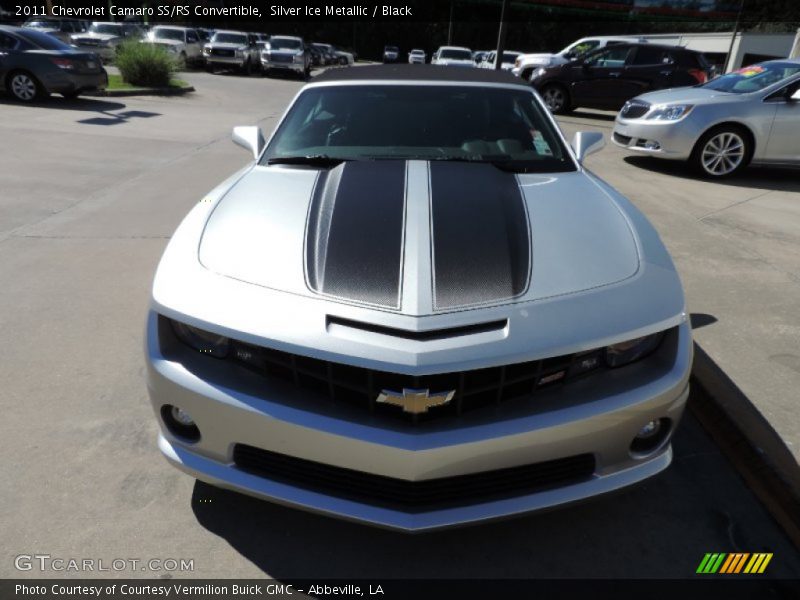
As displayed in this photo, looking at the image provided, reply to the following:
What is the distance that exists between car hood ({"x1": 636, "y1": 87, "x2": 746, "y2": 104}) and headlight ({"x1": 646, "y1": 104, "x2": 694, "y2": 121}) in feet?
0.28

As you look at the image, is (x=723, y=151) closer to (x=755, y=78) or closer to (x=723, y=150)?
(x=723, y=150)

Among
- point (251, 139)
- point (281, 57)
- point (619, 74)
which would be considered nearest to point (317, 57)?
point (281, 57)

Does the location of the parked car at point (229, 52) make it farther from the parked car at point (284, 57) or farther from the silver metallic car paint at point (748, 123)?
the silver metallic car paint at point (748, 123)

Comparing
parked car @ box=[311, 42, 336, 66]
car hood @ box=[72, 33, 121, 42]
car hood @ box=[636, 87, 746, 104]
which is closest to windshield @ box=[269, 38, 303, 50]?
car hood @ box=[72, 33, 121, 42]

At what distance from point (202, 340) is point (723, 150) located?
26.4ft

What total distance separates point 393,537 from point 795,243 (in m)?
5.10

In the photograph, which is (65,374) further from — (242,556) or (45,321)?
(242,556)

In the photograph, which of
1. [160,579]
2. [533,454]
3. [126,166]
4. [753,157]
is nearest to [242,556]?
[160,579]

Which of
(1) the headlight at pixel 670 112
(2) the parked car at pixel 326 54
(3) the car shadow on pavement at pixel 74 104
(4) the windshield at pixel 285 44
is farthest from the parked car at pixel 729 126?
(2) the parked car at pixel 326 54

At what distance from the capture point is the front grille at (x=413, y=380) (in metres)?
1.73

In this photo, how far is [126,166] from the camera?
738 centimetres

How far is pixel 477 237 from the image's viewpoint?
213cm

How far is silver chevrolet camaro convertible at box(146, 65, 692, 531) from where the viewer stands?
1726mm

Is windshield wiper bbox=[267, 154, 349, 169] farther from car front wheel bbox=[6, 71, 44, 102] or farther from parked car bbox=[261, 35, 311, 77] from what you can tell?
parked car bbox=[261, 35, 311, 77]
